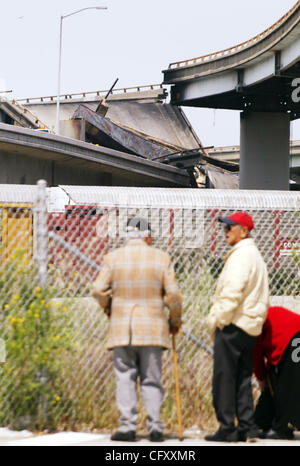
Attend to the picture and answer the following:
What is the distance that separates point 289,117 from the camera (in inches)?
1971

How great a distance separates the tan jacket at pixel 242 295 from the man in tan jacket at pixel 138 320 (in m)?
0.37

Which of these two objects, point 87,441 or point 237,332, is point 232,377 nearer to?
point 237,332

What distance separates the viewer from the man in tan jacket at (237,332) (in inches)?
271

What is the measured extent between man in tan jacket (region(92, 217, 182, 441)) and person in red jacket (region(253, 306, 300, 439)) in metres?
0.87

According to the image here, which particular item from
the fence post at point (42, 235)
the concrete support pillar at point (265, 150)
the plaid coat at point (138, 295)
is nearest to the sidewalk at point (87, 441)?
the plaid coat at point (138, 295)

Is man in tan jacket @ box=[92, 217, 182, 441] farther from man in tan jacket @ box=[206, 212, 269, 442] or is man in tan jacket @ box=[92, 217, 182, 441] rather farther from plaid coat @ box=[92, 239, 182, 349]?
man in tan jacket @ box=[206, 212, 269, 442]

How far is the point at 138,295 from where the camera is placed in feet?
22.8

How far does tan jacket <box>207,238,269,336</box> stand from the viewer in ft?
22.5

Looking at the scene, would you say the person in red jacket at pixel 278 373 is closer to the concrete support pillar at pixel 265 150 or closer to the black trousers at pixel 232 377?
the black trousers at pixel 232 377

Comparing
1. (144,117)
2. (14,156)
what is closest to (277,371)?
(14,156)

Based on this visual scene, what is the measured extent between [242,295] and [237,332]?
323 mm

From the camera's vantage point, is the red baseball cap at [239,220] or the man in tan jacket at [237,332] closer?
the man in tan jacket at [237,332]

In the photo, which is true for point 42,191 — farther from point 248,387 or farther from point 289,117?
point 289,117

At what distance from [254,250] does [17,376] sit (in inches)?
94.9
